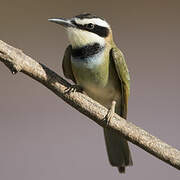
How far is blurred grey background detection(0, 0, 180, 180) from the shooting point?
9.73 ft

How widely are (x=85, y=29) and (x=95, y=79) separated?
195 mm

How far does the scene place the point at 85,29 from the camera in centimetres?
230

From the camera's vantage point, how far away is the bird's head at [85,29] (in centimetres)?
227

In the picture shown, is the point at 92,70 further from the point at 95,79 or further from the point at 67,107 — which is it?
the point at 67,107

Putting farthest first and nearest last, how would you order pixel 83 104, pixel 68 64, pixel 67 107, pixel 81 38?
pixel 67 107 → pixel 68 64 → pixel 81 38 → pixel 83 104

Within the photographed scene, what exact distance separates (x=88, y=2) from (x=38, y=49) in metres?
0.32

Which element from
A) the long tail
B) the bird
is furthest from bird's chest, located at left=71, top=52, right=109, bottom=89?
the long tail

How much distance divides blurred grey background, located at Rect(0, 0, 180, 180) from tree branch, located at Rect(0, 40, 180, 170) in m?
0.91

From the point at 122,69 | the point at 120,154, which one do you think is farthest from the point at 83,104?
the point at 120,154

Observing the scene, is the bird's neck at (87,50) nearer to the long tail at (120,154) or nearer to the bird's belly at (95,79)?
the bird's belly at (95,79)

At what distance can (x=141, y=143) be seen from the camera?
202 centimetres

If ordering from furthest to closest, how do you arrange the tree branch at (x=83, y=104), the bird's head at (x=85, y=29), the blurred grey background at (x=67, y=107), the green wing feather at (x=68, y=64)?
1. the blurred grey background at (x=67, y=107)
2. the green wing feather at (x=68, y=64)
3. the bird's head at (x=85, y=29)
4. the tree branch at (x=83, y=104)

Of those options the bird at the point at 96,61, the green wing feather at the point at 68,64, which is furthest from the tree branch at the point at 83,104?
the green wing feather at the point at 68,64

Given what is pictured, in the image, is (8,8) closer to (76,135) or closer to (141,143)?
(76,135)
